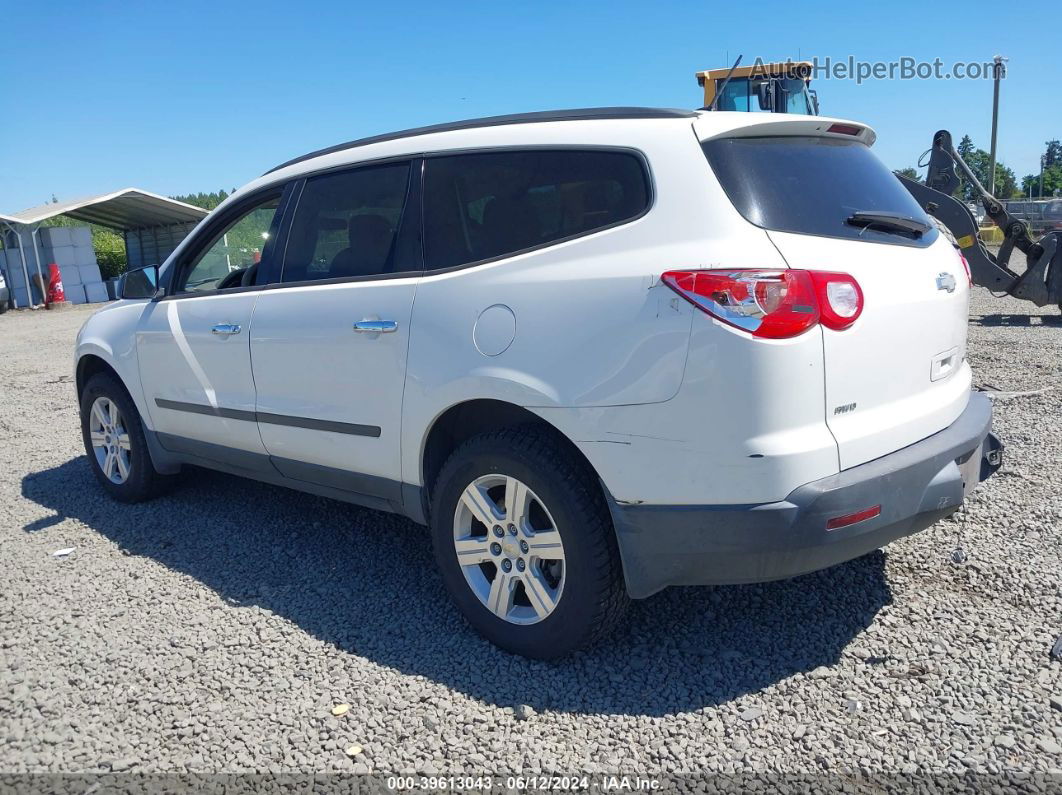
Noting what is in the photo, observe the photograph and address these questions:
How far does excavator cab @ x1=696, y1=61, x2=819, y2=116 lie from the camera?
1306 cm

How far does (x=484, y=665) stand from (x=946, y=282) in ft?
7.45

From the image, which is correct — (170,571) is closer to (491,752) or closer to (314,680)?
(314,680)

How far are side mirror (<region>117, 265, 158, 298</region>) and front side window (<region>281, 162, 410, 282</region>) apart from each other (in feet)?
4.13

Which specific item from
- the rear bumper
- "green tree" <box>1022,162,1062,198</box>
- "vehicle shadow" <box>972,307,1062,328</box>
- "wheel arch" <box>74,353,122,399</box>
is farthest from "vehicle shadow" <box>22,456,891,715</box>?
"green tree" <box>1022,162,1062,198</box>

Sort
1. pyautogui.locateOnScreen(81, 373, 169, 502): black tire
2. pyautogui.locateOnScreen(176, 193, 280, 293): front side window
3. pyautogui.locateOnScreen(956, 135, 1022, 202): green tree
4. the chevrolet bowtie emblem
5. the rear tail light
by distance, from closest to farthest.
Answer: the rear tail light < the chevrolet bowtie emblem < pyautogui.locateOnScreen(176, 193, 280, 293): front side window < pyautogui.locateOnScreen(81, 373, 169, 502): black tire < pyautogui.locateOnScreen(956, 135, 1022, 202): green tree

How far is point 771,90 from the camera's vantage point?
12.6m

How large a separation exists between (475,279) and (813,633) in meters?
1.89

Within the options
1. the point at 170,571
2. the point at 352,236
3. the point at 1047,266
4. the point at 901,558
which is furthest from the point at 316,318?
the point at 1047,266

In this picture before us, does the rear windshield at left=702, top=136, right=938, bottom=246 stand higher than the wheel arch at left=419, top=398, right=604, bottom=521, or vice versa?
the rear windshield at left=702, top=136, right=938, bottom=246

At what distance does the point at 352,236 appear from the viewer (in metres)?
3.89

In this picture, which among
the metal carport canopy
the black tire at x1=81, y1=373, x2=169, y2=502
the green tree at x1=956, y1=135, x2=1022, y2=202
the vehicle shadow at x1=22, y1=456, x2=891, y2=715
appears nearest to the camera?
the vehicle shadow at x1=22, y1=456, x2=891, y2=715

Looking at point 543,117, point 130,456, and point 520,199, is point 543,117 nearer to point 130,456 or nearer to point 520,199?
point 520,199

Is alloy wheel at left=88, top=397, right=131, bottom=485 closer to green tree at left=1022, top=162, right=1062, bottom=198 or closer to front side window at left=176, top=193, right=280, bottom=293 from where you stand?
front side window at left=176, top=193, right=280, bottom=293

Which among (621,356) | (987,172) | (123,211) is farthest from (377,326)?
(987,172)
